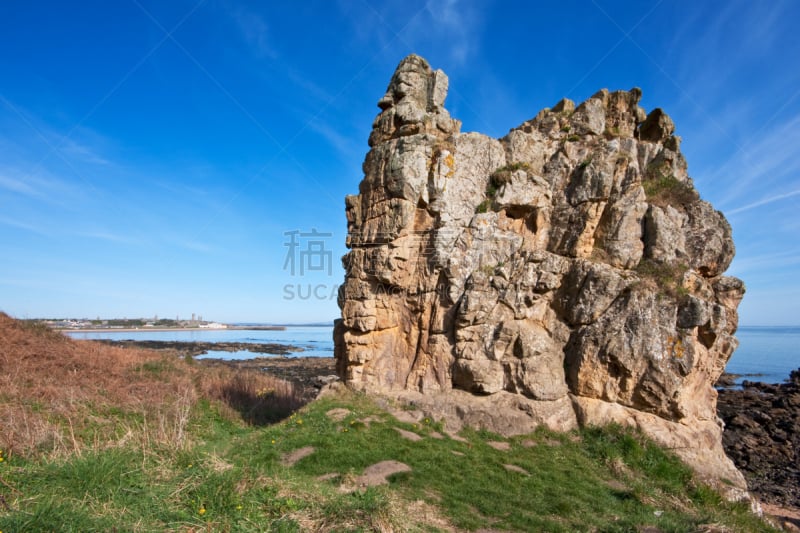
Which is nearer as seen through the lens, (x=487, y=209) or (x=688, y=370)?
(x=688, y=370)

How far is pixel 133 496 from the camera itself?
6.44 metres

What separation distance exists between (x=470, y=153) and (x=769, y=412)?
33173 millimetres

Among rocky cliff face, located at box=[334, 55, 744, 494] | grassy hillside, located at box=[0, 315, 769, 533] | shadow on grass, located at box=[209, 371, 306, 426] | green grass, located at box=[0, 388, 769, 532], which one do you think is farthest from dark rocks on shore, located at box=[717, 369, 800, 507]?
shadow on grass, located at box=[209, 371, 306, 426]

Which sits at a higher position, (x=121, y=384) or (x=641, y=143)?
(x=641, y=143)

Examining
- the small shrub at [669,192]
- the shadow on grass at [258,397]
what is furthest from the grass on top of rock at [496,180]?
the shadow on grass at [258,397]

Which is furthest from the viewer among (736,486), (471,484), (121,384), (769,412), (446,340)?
(769,412)

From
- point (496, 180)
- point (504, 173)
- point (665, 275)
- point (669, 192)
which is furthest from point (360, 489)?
point (669, 192)

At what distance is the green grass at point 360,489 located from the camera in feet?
20.4

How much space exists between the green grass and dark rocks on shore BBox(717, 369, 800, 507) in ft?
38.1

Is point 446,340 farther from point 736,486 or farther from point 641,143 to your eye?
point 641,143

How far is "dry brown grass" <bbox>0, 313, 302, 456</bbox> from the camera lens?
1418cm

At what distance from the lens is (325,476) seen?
9.65 metres

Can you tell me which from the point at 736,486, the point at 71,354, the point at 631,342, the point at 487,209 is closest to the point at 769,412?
the point at 736,486

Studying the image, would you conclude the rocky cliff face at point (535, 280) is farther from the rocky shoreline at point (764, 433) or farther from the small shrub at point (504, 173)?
the rocky shoreline at point (764, 433)
